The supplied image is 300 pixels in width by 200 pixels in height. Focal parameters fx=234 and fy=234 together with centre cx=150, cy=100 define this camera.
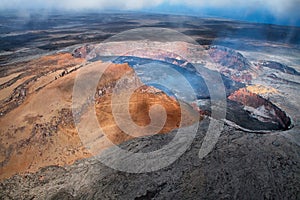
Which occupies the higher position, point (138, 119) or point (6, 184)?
point (138, 119)

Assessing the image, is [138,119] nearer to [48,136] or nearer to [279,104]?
[48,136]

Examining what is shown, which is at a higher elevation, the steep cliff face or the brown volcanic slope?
the brown volcanic slope

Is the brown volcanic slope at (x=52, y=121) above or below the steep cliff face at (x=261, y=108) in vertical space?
above

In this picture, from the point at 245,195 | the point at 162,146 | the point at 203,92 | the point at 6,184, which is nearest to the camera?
the point at 245,195

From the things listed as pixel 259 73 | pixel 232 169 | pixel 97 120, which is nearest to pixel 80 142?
pixel 97 120

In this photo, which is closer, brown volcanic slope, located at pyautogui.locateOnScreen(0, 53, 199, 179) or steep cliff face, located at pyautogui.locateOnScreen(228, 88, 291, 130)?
brown volcanic slope, located at pyautogui.locateOnScreen(0, 53, 199, 179)

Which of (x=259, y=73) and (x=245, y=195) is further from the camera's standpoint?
(x=259, y=73)

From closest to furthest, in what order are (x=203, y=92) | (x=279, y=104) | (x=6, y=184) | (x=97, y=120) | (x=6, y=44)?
(x=6, y=184)
(x=97, y=120)
(x=279, y=104)
(x=203, y=92)
(x=6, y=44)

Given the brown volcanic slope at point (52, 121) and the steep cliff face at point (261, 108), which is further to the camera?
the steep cliff face at point (261, 108)
